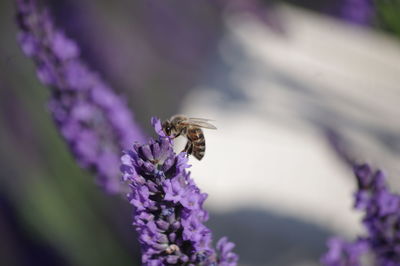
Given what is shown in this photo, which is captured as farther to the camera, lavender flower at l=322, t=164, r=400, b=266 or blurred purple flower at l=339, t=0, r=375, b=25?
blurred purple flower at l=339, t=0, r=375, b=25

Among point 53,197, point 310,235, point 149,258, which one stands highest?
point 310,235

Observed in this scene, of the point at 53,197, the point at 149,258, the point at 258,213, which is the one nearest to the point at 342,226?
the point at 258,213

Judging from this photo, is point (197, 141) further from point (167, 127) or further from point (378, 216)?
point (378, 216)

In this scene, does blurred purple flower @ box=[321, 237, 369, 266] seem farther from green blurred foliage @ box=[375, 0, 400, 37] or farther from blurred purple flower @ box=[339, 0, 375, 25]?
blurred purple flower @ box=[339, 0, 375, 25]

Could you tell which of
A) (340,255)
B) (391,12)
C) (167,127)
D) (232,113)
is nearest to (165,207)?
(167,127)

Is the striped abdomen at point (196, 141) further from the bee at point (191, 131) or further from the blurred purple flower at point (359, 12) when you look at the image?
the blurred purple flower at point (359, 12)

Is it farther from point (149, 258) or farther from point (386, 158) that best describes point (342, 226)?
point (149, 258)

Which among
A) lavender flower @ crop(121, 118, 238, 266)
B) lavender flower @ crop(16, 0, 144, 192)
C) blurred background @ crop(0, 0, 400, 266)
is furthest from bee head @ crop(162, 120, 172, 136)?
blurred background @ crop(0, 0, 400, 266)
